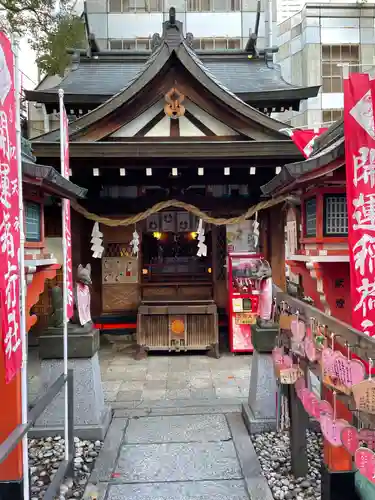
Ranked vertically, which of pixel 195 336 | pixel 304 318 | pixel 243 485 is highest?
pixel 304 318

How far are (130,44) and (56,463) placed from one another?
22.7 m

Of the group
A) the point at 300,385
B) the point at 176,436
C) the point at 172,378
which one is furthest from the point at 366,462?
the point at 172,378

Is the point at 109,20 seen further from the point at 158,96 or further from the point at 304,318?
the point at 304,318

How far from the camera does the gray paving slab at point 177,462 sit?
481cm

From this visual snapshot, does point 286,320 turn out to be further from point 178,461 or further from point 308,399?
point 178,461

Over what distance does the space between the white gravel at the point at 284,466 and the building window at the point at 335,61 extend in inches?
777

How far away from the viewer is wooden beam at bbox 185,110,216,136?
950cm

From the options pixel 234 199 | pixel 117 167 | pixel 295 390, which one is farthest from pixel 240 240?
pixel 295 390

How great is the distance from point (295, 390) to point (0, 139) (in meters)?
4.18

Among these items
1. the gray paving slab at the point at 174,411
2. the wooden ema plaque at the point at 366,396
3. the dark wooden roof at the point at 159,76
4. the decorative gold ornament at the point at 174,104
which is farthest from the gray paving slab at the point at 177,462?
the decorative gold ornament at the point at 174,104

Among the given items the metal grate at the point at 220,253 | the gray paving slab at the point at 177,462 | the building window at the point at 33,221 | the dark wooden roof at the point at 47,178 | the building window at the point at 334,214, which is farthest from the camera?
the metal grate at the point at 220,253

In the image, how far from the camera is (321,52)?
2086cm

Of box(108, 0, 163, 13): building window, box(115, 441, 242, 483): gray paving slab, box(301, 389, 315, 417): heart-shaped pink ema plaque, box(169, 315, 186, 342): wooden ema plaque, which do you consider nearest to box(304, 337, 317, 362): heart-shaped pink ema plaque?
box(301, 389, 315, 417): heart-shaped pink ema plaque

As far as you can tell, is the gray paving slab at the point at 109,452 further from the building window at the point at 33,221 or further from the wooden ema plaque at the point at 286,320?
the building window at the point at 33,221
